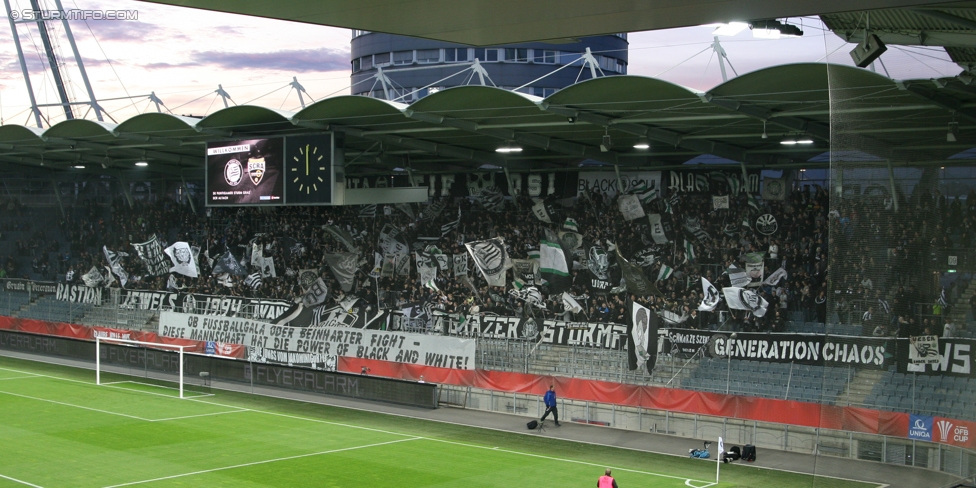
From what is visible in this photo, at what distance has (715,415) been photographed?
81.4ft

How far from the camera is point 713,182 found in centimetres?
3294

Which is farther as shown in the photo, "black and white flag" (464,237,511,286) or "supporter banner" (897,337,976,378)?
"black and white flag" (464,237,511,286)

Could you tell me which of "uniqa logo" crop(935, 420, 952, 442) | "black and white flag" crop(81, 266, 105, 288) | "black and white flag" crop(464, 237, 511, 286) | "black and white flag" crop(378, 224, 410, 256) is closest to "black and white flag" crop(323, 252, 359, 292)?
"black and white flag" crop(378, 224, 410, 256)

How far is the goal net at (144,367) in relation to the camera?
110 feet

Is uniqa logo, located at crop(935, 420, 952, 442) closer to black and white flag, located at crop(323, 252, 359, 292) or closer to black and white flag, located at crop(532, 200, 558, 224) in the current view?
black and white flag, located at crop(532, 200, 558, 224)

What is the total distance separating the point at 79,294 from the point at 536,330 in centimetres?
2594

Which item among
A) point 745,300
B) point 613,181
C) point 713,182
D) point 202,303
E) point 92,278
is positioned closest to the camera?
point 745,300

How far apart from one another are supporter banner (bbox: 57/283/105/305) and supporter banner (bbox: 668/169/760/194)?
28000 mm

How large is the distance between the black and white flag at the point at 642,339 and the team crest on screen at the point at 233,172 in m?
13.9

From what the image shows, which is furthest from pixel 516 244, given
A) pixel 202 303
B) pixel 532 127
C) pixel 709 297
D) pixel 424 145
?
pixel 202 303

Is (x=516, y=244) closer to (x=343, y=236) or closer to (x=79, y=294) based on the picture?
(x=343, y=236)

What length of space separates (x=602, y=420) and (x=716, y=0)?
22674mm

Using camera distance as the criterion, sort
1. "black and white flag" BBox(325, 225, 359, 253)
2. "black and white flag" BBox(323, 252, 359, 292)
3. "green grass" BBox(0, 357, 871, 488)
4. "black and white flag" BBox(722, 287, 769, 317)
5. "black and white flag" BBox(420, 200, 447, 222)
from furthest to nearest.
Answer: "black and white flag" BBox(325, 225, 359, 253)
"black and white flag" BBox(323, 252, 359, 292)
"black and white flag" BBox(420, 200, 447, 222)
"black and white flag" BBox(722, 287, 769, 317)
"green grass" BBox(0, 357, 871, 488)

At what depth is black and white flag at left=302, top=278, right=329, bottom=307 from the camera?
39844 millimetres
